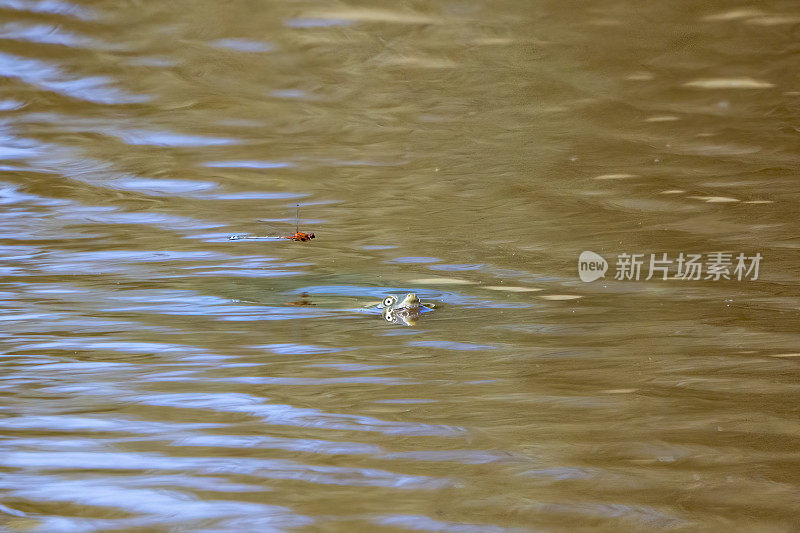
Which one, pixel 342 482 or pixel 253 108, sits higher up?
pixel 253 108

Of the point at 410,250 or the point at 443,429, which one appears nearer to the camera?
the point at 443,429

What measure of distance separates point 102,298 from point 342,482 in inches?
38.4

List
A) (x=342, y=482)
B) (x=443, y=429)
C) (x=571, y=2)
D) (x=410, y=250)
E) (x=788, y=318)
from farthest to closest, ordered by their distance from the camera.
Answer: (x=571, y=2) → (x=410, y=250) → (x=788, y=318) → (x=443, y=429) → (x=342, y=482)

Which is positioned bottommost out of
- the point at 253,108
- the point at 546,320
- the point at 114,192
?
the point at 546,320

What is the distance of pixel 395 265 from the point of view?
7.57 feet

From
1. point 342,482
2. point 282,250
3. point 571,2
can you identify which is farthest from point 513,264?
point 571,2

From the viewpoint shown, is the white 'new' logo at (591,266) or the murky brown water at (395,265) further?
the white 'new' logo at (591,266)

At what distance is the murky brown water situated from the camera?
1381mm

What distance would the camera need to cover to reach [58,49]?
3.21 meters

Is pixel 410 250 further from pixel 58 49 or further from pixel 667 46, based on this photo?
pixel 58 49

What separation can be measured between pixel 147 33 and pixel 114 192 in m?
0.72

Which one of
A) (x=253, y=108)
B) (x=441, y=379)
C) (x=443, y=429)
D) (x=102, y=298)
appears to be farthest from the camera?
(x=253, y=108)

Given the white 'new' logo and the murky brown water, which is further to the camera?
the white 'new' logo

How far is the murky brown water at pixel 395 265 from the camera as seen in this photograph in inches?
54.4
